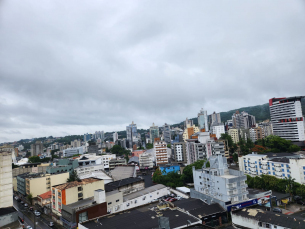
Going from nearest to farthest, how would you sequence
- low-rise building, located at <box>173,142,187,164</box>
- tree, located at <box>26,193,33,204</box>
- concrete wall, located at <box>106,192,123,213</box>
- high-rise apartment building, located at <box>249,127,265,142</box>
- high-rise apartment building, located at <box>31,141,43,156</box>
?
concrete wall, located at <box>106,192,123,213</box> → tree, located at <box>26,193,33,204</box> → low-rise building, located at <box>173,142,187,164</box> → high-rise apartment building, located at <box>249,127,265,142</box> → high-rise apartment building, located at <box>31,141,43,156</box>

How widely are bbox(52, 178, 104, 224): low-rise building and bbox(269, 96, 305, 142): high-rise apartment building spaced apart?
79562mm

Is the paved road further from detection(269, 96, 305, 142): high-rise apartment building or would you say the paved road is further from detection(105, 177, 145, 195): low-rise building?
detection(269, 96, 305, 142): high-rise apartment building

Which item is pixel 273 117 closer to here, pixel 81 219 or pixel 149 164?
pixel 149 164

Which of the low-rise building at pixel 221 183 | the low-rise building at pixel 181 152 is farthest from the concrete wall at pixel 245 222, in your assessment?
the low-rise building at pixel 181 152

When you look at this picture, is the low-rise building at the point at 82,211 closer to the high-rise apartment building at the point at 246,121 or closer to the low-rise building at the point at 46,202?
the low-rise building at the point at 46,202

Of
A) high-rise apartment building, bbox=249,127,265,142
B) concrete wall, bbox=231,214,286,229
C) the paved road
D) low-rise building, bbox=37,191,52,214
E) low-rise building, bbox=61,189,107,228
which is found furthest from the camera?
high-rise apartment building, bbox=249,127,265,142

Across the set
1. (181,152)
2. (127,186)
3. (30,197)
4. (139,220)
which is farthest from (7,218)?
(181,152)

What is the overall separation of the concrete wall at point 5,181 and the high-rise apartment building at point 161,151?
46.0m

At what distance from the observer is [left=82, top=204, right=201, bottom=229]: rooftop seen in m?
21.5

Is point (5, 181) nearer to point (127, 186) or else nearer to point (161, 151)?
point (127, 186)

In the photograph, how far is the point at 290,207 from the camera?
3083 centimetres

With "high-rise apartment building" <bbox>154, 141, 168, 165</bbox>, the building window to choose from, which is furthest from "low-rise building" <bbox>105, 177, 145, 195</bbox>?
"high-rise apartment building" <bbox>154, 141, 168, 165</bbox>

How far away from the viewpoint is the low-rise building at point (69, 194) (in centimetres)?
2930

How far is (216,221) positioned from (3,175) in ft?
113
